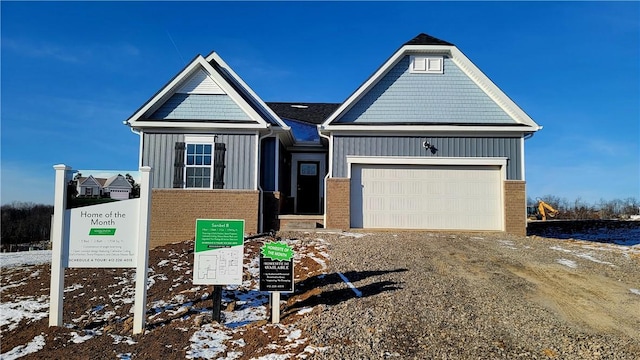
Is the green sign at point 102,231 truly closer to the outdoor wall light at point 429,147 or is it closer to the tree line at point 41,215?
the outdoor wall light at point 429,147

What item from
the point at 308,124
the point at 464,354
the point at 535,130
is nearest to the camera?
the point at 464,354

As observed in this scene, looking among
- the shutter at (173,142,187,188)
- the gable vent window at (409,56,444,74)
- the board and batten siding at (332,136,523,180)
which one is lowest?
the shutter at (173,142,187,188)

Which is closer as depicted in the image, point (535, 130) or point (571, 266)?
A: point (571, 266)

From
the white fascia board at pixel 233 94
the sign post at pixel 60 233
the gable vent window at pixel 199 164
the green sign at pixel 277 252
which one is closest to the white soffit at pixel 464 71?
the white fascia board at pixel 233 94

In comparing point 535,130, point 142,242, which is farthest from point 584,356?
point 535,130

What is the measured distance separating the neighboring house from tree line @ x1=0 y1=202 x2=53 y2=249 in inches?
1474

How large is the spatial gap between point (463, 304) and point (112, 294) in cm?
589

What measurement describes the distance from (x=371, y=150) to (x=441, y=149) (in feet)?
7.19

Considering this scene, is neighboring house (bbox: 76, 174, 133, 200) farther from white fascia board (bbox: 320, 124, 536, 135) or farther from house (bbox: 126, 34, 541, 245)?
white fascia board (bbox: 320, 124, 536, 135)

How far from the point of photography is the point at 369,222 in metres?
14.4

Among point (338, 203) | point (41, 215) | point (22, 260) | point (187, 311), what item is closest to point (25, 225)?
point (41, 215)

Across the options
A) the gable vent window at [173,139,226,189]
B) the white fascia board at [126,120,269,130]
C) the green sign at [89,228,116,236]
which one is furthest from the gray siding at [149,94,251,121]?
the green sign at [89,228,116,236]

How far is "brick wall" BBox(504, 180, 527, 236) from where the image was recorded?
1420 centimetres

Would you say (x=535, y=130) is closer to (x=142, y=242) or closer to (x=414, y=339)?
(x=414, y=339)
